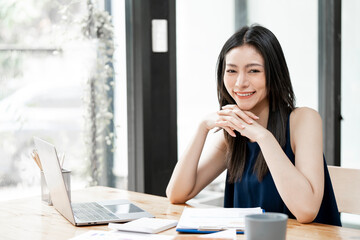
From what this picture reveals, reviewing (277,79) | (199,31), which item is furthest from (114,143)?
(277,79)

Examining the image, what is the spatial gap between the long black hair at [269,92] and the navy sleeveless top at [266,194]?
2 centimetres

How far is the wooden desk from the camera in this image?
1.41 metres

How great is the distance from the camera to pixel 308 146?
1.73 m

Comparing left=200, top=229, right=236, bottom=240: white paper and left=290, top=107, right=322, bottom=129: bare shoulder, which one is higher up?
left=290, top=107, right=322, bottom=129: bare shoulder

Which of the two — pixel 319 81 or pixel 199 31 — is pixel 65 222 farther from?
pixel 319 81

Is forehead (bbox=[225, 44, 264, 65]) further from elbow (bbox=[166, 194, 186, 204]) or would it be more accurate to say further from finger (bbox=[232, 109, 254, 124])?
elbow (bbox=[166, 194, 186, 204])

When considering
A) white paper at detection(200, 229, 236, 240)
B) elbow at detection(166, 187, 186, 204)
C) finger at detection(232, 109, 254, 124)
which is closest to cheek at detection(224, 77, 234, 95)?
finger at detection(232, 109, 254, 124)

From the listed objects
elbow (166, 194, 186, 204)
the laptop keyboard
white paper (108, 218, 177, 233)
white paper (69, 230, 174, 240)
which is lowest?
elbow (166, 194, 186, 204)

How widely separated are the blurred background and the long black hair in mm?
733

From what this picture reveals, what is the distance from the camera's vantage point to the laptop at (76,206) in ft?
4.97

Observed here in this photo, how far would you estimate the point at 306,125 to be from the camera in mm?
1795

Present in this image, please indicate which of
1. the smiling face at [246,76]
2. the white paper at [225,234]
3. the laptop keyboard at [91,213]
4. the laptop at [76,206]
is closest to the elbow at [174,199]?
the laptop at [76,206]

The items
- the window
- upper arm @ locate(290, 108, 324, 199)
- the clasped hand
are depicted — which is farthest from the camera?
the window

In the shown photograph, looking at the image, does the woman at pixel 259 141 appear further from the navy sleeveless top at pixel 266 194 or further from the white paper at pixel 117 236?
the white paper at pixel 117 236
